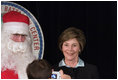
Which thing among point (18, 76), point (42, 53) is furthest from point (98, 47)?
point (18, 76)

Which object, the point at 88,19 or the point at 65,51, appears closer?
the point at 65,51

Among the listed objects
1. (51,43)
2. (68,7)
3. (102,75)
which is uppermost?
(68,7)

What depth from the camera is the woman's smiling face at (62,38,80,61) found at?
2.29 m

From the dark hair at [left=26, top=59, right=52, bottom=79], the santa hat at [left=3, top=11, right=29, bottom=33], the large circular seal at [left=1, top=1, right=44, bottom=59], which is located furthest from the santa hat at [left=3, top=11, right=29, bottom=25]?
the dark hair at [left=26, top=59, right=52, bottom=79]

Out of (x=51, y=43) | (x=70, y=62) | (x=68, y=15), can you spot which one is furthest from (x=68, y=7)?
(x=70, y=62)

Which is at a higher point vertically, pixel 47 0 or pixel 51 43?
pixel 47 0

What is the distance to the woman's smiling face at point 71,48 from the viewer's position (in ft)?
7.52

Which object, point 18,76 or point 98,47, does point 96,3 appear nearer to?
point 98,47

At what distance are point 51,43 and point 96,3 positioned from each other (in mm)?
699

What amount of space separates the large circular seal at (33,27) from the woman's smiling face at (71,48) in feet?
1.24

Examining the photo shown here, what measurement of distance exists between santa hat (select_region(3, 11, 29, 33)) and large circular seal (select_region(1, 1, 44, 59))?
121 millimetres

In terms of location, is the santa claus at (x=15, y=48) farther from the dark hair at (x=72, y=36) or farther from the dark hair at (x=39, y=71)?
the dark hair at (x=39, y=71)

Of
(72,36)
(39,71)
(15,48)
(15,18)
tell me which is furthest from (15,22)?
(39,71)

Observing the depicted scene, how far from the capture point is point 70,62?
2357 mm
